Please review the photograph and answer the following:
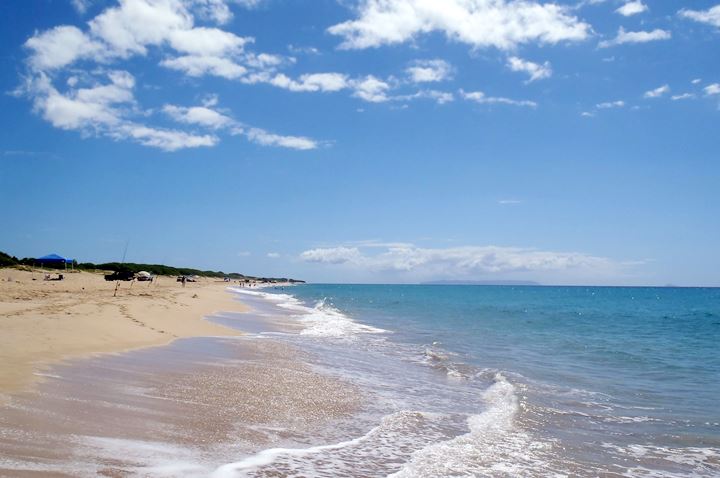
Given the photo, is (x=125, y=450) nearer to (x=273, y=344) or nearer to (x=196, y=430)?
(x=196, y=430)

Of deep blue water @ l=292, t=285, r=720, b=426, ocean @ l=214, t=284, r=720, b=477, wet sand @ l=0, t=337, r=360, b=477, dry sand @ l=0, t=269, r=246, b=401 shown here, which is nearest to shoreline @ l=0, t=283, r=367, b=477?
wet sand @ l=0, t=337, r=360, b=477

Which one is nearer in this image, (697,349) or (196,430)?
(196,430)

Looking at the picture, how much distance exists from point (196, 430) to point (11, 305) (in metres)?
16.7

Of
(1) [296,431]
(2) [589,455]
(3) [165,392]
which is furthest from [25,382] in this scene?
(2) [589,455]

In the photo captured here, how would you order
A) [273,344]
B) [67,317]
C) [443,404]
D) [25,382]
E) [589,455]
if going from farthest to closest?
[273,344], [67,317], [443,404], [25,382], [589,455]

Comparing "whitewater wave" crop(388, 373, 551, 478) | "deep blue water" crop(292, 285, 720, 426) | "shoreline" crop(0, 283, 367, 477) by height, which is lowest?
"deep blue water" crop(292, 285, 720, 426)

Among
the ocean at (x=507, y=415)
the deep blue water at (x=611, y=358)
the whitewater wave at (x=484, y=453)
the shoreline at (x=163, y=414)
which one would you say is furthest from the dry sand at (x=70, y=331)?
the deep blue water at (x=611, y=358)

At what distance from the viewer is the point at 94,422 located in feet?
24.3

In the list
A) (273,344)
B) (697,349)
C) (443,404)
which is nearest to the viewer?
(443,404)

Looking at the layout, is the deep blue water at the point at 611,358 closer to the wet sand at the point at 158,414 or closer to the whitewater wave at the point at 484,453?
the whitewater wave at the point at 484,453

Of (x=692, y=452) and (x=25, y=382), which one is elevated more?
(x=25, y=382)

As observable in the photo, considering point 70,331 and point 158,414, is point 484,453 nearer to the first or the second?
point 158,414

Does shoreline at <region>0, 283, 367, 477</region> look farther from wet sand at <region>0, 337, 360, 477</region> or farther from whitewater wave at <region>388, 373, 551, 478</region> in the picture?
whitewater wave at <region>388, 373, 551, 478</region>

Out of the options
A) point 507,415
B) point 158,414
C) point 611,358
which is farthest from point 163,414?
point 611,358
